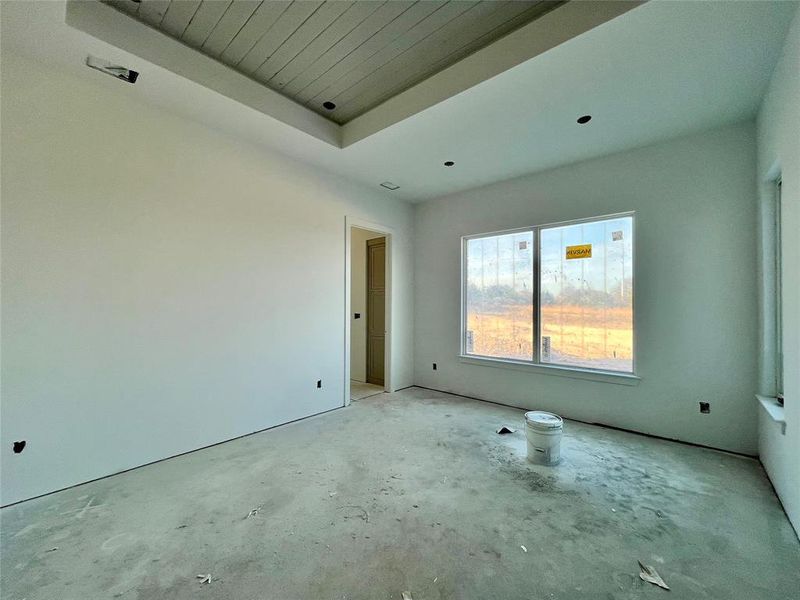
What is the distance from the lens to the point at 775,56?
2.09m

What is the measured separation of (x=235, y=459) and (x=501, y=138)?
376cm

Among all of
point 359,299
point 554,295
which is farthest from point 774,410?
point 359,299

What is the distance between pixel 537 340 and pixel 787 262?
2.24 meters

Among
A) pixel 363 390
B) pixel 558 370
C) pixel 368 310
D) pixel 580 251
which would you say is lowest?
pixel 363 390

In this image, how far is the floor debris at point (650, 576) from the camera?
1514 mm

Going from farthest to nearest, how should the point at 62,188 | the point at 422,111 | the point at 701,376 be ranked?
1. the point at 701,376
2. the point at 422,111
3. the point at 62,188

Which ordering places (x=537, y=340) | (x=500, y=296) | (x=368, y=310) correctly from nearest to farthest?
(x=537, y=340), (x=500, y=296), (x=368, y=310)

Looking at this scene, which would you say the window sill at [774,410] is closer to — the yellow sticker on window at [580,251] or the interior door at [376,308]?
the yellow sticker on window at [580,251]

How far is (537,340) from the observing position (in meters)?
4.01

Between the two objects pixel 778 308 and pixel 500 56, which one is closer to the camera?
pixel 500 56

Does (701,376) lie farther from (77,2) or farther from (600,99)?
(77,2)

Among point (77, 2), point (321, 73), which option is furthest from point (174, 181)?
point (321, 73)

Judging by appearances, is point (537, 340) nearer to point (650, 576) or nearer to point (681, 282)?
→ point (681, 282)

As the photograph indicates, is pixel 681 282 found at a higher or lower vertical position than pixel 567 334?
higher
